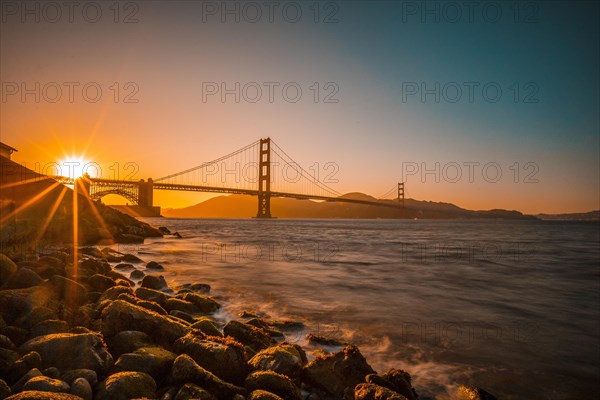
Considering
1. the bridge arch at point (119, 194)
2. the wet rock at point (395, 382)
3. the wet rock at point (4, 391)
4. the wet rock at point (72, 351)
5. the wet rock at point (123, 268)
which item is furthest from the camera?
the bridge arch at point (119, 194)

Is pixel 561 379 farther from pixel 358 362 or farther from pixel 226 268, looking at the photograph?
pixel 226 268

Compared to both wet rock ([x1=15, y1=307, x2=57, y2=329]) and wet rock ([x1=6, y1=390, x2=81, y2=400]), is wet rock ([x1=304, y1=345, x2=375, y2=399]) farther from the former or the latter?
wet rock ([x1=15, y1=307, x2=57, y2=329])

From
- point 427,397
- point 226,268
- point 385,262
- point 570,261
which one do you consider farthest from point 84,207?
point 570,261

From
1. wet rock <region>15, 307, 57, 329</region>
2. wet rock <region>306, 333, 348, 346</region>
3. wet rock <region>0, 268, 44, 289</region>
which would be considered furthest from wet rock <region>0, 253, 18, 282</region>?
wet rock <region>306, 333, 348, 346</region>

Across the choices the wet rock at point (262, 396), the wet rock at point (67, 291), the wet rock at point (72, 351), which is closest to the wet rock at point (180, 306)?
the wet rock at point (67, 291)

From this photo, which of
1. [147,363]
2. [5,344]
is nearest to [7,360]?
[5,344]

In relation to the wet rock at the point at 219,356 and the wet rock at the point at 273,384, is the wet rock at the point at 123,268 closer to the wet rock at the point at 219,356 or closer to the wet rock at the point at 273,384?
the wet rock at the point at 219,356
